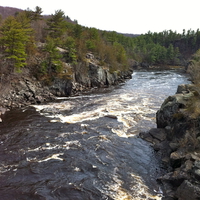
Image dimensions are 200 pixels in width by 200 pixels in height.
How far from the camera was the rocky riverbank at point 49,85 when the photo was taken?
27.3m

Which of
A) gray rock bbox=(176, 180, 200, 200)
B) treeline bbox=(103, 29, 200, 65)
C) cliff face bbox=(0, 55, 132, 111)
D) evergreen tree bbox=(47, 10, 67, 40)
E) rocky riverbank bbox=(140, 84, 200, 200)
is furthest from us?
treeline bbox=(103, 29, 200, 65)

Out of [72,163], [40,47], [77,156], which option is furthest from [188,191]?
[40,47]

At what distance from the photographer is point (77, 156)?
48.2ft

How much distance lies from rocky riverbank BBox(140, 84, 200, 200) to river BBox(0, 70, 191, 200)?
0.86 meters

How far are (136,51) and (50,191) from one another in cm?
12107

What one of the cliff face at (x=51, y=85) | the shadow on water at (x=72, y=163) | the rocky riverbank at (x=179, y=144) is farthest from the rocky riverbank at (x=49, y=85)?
the rocky riverbank at (x=179, y=144)

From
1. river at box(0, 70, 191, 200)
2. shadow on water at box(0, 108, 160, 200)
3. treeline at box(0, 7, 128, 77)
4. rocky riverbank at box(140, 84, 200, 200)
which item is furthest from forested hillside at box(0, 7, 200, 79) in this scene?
rocky riverbank at box(140, 84, 200, 200)

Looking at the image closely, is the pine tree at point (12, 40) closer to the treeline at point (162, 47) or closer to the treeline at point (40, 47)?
the treeline at point (40, 47)

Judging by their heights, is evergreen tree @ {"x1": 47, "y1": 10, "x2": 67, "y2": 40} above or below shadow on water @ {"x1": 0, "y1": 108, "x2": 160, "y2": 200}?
above

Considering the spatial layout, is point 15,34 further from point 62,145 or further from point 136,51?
point 136,51

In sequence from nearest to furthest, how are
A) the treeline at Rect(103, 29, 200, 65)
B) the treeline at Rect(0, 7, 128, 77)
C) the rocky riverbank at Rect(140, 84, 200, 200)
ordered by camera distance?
the rocky riverbank at Rect(140, 84, 200, 200)
the treeline at Rect(0, 7, 128, 77)
the treeline at Rect(103, 29, 200, 65)

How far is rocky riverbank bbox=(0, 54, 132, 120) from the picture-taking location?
27.3 m

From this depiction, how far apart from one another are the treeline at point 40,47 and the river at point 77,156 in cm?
965

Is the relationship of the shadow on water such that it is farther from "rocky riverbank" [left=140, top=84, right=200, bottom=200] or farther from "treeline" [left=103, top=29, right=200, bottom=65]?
"treeline" [left=103, top=29, right=200, bottom=65]
